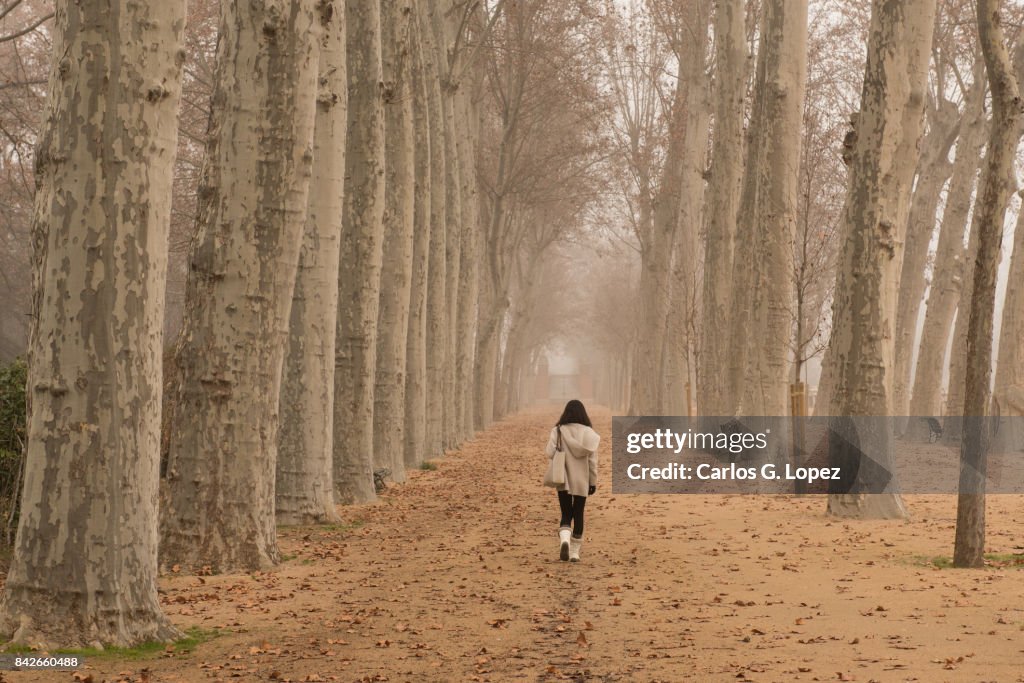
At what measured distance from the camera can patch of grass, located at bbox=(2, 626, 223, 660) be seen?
6.59m

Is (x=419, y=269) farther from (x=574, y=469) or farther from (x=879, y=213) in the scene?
(x=574, y=469)

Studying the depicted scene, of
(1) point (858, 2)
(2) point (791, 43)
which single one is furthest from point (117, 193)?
(1) point (858, 2)

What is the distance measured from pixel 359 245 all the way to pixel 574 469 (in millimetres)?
5243

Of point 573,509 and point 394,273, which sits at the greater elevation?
point 394,273

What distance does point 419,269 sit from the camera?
21.1 metres

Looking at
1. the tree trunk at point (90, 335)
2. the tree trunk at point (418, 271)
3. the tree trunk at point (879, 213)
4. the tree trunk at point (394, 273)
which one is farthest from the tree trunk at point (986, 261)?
the tree trunk at point (418, 271)

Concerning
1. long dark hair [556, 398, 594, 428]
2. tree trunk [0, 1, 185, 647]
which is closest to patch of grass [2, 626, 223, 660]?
tree trunk [0, 1, 185, 647]

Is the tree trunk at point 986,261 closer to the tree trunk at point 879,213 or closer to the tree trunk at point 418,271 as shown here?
the tree trunk at point 879,213

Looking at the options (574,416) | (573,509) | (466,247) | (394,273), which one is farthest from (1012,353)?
(466,247)

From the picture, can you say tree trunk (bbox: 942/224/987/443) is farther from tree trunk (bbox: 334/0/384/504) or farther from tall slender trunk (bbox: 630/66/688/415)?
tree trunk (bbox: 334/0/384/504)

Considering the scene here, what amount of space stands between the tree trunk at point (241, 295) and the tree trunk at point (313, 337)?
2.36 metres

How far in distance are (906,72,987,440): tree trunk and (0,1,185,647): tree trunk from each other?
74.1 feet

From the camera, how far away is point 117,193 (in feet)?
22.4

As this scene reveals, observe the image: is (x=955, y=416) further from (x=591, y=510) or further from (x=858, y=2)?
(x=858, y=2)
